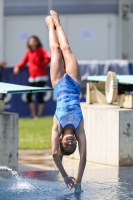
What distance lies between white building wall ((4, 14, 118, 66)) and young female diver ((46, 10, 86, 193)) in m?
12.6

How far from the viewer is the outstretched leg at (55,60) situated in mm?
9336

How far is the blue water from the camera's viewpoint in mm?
8148

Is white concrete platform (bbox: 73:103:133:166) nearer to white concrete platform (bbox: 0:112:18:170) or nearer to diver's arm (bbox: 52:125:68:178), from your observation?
white concrete platform (bbox: 0:112:18:170)

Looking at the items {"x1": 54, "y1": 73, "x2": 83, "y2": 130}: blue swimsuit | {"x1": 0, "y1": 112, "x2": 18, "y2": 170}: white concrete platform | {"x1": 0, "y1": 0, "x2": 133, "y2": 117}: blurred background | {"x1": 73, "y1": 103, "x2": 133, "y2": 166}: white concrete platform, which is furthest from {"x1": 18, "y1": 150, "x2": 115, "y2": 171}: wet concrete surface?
{"x1": 0, "y1": 0, "x2": 133, "y2": 117}: blurred background

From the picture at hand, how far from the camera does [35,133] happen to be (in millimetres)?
15141

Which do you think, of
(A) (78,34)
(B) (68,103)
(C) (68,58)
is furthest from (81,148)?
(A) (78,34)

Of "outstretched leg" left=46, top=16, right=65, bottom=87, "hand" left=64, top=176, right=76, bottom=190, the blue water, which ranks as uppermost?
"outstretched leg" left=46, top=16, right=65, bottom=87

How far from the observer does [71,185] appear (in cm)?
834

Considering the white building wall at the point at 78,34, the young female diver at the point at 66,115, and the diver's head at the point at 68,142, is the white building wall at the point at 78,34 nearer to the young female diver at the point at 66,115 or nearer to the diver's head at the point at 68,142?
the young female diver at the point at 66,115

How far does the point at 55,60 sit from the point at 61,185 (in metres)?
1.82

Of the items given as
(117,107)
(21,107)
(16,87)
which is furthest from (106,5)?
(16,87)

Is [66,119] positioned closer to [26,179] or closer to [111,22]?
[26,179]

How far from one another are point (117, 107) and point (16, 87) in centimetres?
207

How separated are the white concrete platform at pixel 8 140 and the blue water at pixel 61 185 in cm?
22
